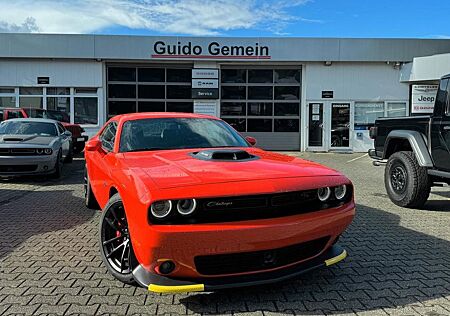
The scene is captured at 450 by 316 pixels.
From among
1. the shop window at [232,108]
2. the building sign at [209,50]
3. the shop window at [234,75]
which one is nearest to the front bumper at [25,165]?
the building sign at [209,50]

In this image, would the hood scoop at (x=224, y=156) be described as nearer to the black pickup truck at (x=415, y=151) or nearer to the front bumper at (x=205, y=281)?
the front bumper at (x=205, y=281)

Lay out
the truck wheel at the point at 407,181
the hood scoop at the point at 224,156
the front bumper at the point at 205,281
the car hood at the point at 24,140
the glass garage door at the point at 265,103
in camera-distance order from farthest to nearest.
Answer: the glass garage door at the point at 265,103
the car hood at the point at 24,140
the truck wheel at the point at 407,181
the hood scoop at the point at 224,156
the front bumper at the point at 205,281

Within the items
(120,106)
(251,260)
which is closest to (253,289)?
(251,260)

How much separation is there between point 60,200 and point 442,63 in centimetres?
1518

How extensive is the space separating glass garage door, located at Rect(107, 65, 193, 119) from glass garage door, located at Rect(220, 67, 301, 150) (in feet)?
6.02

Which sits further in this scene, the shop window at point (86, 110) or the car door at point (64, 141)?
the shop window at point (86, 110)

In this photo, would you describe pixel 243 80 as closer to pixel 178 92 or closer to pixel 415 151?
pixel 178 92

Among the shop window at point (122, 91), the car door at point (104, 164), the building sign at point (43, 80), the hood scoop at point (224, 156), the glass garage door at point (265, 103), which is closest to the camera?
the hood scoop at point (224, 156)

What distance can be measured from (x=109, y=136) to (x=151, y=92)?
14.2 meters

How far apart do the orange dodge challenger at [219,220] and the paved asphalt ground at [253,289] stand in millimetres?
268

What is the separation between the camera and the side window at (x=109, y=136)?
4.91 m

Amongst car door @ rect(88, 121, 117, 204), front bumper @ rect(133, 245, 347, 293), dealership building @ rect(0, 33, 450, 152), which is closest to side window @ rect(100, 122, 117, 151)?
car door @ rect(88, 121, 117, 204)

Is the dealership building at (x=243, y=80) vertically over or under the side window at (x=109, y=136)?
over

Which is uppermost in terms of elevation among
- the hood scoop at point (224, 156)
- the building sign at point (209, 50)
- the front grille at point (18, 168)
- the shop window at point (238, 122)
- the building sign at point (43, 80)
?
the building sign at point (209, 50)
